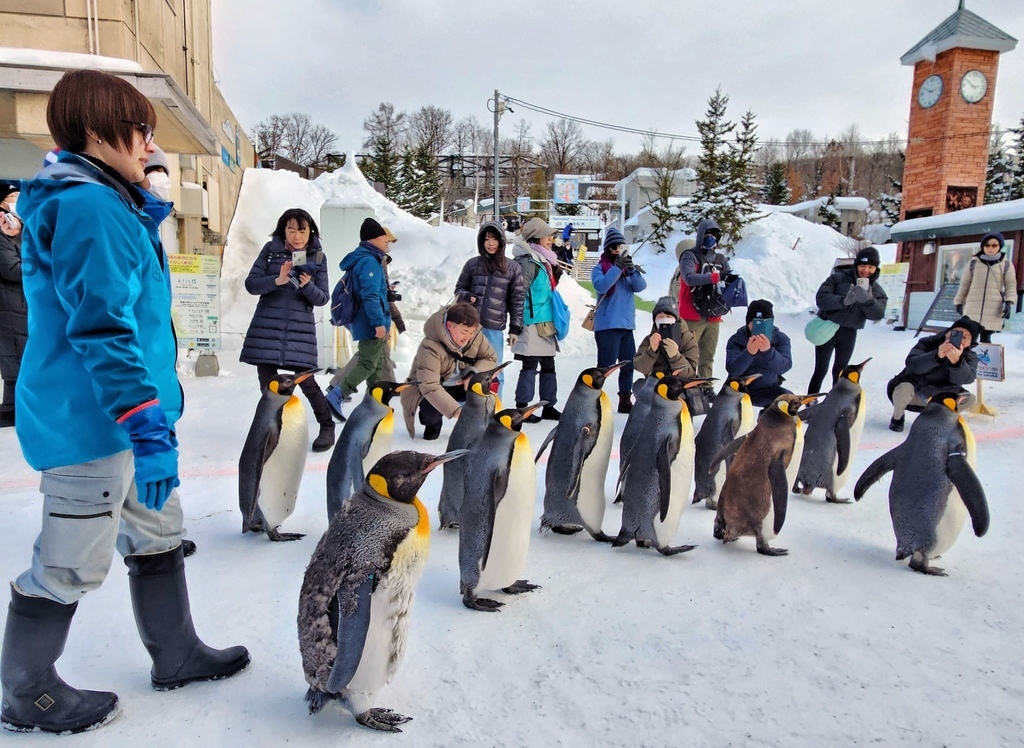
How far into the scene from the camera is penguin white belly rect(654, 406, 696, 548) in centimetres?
293

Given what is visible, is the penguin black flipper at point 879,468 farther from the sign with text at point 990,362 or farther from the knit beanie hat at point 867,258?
the sign with text at point 990,362

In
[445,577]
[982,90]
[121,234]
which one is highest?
[982,90]

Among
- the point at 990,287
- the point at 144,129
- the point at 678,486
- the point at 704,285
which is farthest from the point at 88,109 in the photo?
the point at 990,287

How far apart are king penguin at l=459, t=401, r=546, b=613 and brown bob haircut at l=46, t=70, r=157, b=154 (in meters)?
1.52

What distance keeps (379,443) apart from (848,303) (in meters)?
4.05

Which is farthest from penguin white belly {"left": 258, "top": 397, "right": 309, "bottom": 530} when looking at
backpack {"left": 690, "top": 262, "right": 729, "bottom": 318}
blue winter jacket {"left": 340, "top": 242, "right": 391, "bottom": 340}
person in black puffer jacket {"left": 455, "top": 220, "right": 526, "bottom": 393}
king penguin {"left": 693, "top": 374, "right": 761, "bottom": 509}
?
backpack {"left": 690, "top": 262, "right": 729, "bottom": 318}

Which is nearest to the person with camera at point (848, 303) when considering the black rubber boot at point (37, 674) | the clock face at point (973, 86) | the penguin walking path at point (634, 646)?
the penguin walking path at point (634, 646)

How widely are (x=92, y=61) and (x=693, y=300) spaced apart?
571 centimetres

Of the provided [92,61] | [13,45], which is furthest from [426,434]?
[13,45]

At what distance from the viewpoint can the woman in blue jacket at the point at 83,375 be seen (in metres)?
1.49

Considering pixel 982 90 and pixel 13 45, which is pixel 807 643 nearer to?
pixel 13 45

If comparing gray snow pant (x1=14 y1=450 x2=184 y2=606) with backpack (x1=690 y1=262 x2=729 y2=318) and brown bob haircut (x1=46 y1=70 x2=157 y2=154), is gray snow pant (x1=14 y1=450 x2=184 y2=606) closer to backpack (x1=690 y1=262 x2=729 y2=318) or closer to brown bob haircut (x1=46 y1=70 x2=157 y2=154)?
brown bob haircut (x1=46 y1=70 x2=157 y2=154)

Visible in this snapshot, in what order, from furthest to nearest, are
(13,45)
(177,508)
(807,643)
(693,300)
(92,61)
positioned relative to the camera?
(13,45) → (92,61) → (693,300) → (807,643) → (177,508)

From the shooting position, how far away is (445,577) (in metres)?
2.70
